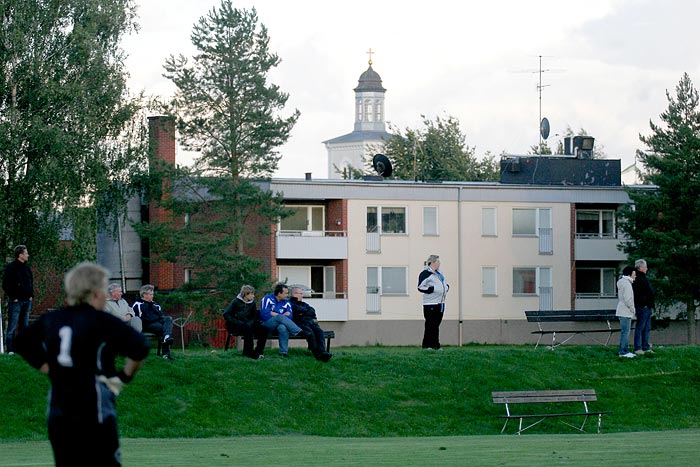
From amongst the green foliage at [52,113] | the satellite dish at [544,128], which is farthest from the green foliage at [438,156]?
the green foliage at [52,113]

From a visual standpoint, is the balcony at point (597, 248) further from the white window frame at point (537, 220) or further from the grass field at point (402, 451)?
the grass field at point (402, 451)

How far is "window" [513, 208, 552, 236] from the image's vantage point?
6378 centimetres

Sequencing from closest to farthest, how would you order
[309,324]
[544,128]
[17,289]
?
[17,289] → [309,324] → [544,128]

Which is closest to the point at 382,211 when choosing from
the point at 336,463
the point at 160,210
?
the point at 160,210

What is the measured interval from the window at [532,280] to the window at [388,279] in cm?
594

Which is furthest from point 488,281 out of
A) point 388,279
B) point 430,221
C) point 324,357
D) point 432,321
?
point 324,357

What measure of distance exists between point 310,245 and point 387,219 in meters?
4.13

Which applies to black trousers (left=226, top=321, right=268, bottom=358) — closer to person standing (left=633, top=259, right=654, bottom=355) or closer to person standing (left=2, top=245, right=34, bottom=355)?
person standing (left=2, top=245, right=34, bottom=355)

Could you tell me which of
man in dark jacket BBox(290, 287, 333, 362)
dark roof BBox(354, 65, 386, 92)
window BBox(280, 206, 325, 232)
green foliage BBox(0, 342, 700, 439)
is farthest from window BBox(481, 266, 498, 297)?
dark roof BBox(354, 65, 386, 92)

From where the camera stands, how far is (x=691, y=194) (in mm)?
56938

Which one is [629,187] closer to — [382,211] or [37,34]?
[382,211]

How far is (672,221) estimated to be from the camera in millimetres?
57156

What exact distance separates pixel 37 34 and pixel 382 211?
813 inches

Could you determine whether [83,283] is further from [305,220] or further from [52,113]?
[305,220]
